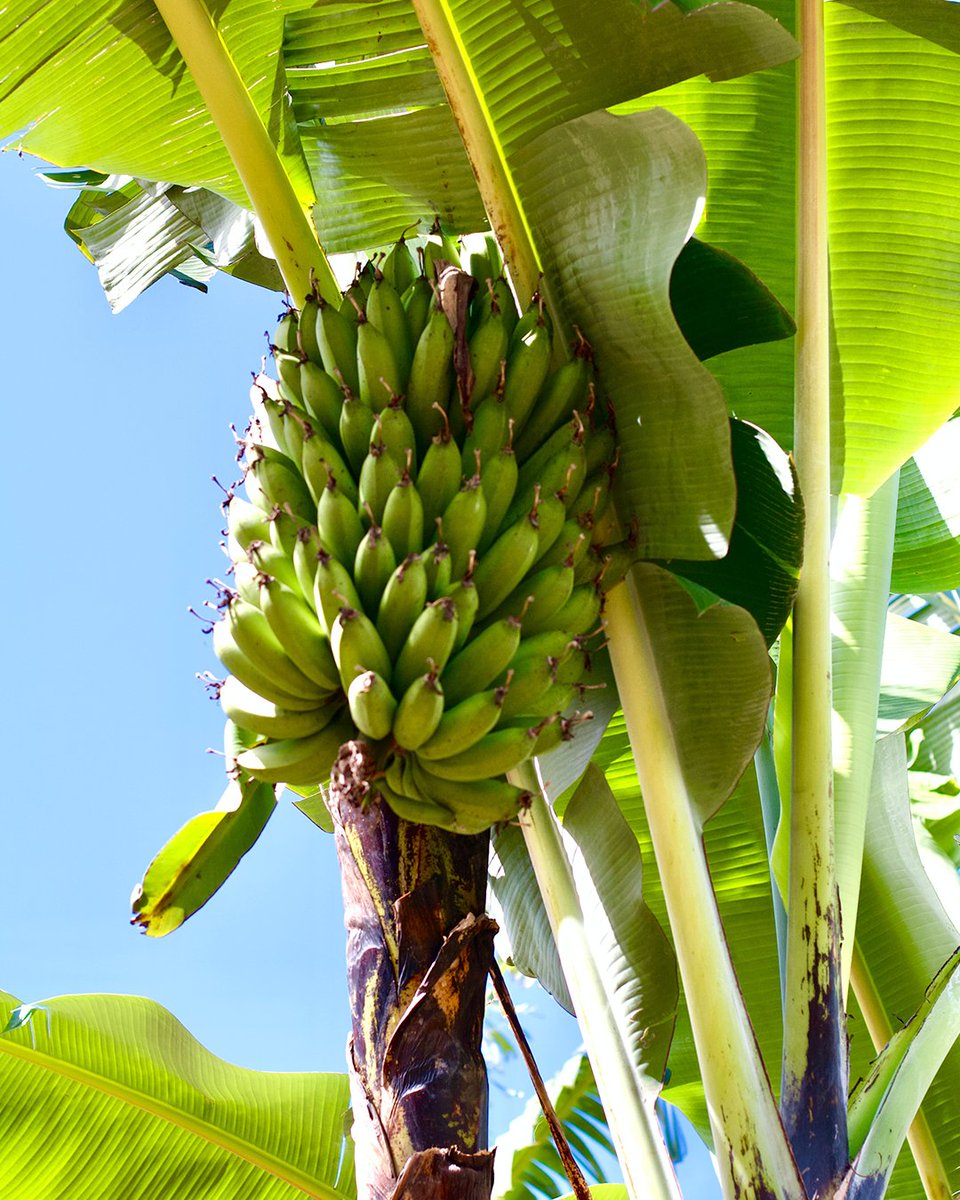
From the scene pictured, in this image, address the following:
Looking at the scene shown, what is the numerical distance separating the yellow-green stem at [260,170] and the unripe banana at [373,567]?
491 millimetres

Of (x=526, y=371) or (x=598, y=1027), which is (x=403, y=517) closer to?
(x=526, y=371)

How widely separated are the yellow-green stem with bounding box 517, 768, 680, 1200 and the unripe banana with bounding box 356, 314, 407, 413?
467 mm

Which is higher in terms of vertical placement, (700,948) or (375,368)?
(375,368)

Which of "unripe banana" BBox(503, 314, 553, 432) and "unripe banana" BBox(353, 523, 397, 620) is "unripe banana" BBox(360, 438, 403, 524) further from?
"unripe banana" BBox(503, 314, 553, 432)

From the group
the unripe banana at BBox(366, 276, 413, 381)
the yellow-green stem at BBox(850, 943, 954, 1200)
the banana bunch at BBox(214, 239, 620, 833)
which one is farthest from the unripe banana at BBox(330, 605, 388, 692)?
the yellow-green stem at BBox(850, 943, 954, 1200)

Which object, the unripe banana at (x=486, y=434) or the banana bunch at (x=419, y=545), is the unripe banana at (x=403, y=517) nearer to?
the banana bunch at (x=419, y=545)

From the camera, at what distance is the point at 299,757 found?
109cm

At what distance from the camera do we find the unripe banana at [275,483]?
3.76ft

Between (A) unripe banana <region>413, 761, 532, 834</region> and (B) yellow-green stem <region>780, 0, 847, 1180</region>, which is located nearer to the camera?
(A) unripe banana <region>413, 761, 532, 834</region>

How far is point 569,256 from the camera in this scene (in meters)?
1.28

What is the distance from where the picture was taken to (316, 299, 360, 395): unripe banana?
1242mm

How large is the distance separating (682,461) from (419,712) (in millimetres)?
453

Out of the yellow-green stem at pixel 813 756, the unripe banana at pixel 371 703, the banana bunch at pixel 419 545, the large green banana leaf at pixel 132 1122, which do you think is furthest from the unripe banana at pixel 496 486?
the large green banana leaf at pixel 132 1122

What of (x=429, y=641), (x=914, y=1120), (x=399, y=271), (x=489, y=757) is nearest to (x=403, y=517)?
(x=429, y=641)
